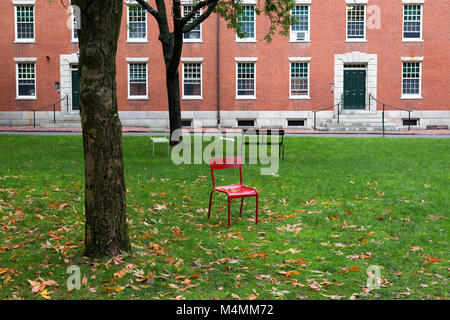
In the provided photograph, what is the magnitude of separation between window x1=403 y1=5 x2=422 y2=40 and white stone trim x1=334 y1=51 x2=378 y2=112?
96.9 inches

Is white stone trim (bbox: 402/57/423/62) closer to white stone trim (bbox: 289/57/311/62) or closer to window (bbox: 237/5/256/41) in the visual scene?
white stone trim (bbox: 289/57/311/62)

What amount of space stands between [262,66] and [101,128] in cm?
2600

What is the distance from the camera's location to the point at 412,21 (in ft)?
102

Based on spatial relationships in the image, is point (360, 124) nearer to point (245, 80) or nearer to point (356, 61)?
point (356, 61)

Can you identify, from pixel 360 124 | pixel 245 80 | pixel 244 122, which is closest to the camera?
pixel 360 124

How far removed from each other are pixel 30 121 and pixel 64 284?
28.2 metres

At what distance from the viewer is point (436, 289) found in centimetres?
545

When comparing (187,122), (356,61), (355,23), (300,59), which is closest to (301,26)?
(300,59)

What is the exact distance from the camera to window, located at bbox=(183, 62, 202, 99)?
104ft

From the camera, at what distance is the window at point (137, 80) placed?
103ft

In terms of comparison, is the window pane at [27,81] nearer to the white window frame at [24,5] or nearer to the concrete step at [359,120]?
the white window frame at [24,5]

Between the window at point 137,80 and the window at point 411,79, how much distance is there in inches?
622

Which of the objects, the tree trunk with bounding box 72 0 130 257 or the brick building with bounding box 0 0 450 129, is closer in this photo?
the tree trunk with bounding box 72 0 130 257

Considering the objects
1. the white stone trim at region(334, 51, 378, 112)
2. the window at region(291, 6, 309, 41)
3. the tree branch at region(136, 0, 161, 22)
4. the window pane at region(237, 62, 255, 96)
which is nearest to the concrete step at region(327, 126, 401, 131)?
the white stone trim at region(334, 51, 378, 112)
